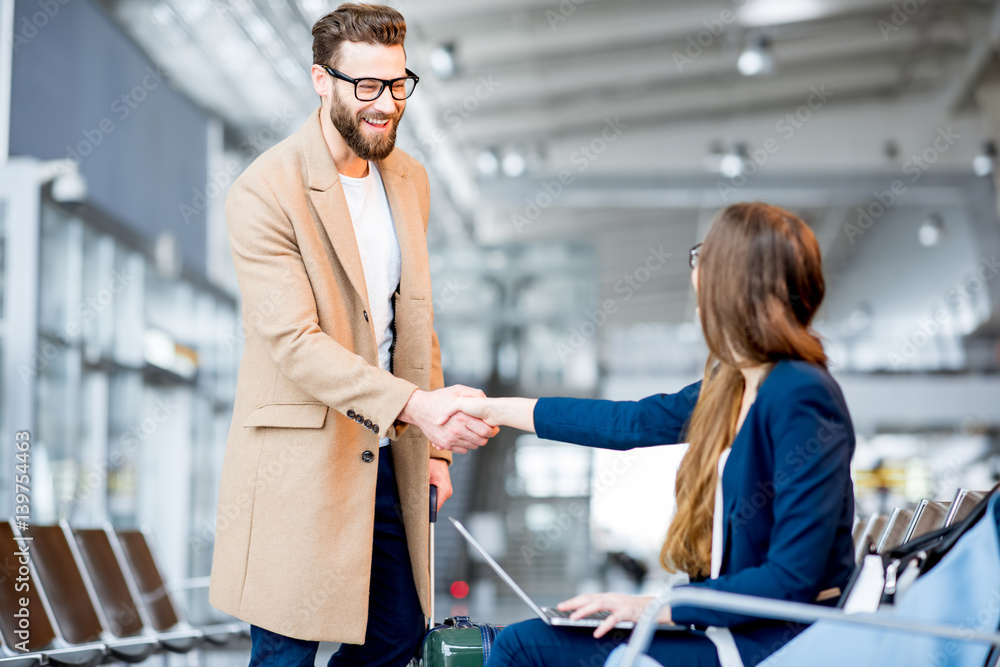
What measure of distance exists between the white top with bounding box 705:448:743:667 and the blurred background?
550 cm

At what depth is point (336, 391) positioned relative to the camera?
2.06 m

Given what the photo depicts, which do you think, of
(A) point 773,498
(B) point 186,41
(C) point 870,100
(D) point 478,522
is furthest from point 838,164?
(A) point 773,498

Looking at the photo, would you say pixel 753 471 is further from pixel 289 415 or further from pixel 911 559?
pixel 289 415

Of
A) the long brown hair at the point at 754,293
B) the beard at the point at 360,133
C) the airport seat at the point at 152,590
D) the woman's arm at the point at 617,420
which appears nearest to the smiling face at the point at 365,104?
the beard at the point at 360,133

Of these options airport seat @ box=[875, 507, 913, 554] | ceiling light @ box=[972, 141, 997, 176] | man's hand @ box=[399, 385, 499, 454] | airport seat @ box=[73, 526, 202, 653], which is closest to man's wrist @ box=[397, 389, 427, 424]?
man's hand @ box=[399, 385, 499, 454]

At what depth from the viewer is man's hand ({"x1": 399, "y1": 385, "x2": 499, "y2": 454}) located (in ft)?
6.95

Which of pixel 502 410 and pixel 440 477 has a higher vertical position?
pixel 502 410

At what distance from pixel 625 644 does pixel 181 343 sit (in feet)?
30.9

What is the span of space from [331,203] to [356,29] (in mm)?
396

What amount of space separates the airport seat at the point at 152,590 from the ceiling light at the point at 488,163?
11.3 m

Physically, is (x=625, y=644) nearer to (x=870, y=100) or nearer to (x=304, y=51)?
(x=304, y=51)

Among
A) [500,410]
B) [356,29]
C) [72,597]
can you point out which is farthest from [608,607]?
[72,597]

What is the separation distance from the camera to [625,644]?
161 cm

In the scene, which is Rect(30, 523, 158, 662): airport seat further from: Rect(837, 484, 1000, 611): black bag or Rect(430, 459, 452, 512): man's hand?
Rect(837, 484, 1000, 611): black bag
